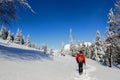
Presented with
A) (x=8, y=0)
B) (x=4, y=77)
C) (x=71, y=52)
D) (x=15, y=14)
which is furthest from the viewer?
(x=71, y=52)

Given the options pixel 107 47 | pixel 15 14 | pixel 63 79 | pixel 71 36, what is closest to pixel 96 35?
pixel 107 47

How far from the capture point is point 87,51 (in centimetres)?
10038

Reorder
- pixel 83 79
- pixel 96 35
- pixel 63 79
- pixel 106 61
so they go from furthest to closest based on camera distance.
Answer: pixel 96 35
pixel 106 61
pixel 83 79
pixel 63 79

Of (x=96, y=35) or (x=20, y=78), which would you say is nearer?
(x=20, y=78)

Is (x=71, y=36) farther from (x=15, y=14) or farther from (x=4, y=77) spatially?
(x=4, y=77)

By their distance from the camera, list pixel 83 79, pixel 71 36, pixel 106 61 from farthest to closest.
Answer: pixel 71 36
pixel 106 61
pixel 83 79

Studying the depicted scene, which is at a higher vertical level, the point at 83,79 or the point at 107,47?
the point at 107,47

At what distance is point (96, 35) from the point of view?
6612 centimetres

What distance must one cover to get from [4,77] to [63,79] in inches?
193

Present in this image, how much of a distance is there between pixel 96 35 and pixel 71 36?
31112mm

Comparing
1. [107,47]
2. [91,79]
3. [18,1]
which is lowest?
[91,79]

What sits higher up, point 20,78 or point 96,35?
point 96,35

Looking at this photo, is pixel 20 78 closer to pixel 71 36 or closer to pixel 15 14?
pixel 15 14

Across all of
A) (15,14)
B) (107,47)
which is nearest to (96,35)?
(107,47)
